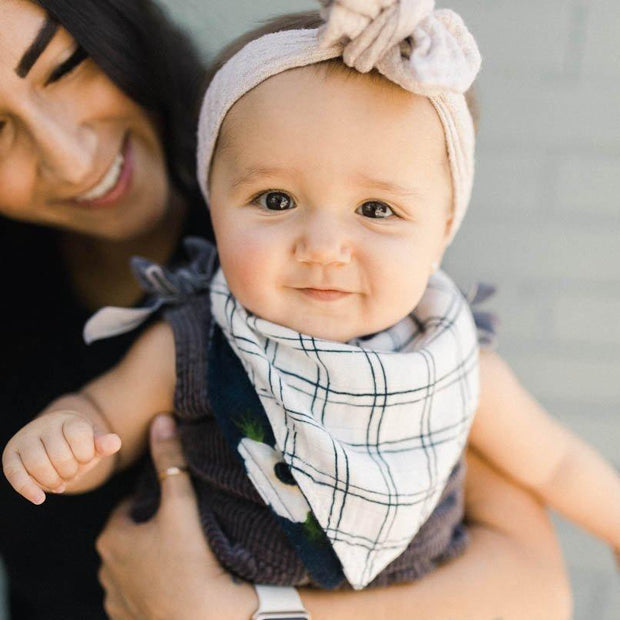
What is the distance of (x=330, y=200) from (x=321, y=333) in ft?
0.54

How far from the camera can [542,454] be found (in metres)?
1.02

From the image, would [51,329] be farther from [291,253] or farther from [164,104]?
[291,253]

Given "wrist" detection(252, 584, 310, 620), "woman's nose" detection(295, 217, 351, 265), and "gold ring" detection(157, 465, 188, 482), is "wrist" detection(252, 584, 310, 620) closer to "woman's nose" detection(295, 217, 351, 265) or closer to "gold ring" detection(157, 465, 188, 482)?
"gold ring" detection(157, 465, 188, 482)

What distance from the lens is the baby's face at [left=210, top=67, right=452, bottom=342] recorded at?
2.55 feet

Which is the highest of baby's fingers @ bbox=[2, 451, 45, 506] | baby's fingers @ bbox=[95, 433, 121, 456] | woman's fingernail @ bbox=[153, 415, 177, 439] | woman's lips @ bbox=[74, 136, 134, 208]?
woman's lips @ bbox=[74, 136, 134, 208]

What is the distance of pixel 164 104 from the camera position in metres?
1.09

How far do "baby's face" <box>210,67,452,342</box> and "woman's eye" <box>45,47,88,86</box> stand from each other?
9.9 inches

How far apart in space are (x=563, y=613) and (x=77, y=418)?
72cm

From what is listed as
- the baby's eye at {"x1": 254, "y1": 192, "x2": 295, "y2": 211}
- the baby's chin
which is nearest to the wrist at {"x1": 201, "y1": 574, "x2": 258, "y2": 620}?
the baby's chin

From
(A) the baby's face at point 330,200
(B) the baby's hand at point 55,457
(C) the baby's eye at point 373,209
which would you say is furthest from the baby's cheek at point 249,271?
(B) the baby's hand at point 55,457

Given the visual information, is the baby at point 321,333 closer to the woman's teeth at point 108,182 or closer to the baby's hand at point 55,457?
the baby's hand at point 55,457

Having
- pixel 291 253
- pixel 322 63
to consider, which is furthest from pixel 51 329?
pixel 322 63

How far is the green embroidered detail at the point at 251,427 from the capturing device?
2.85ft

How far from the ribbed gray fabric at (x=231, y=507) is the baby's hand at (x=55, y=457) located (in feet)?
0.62
